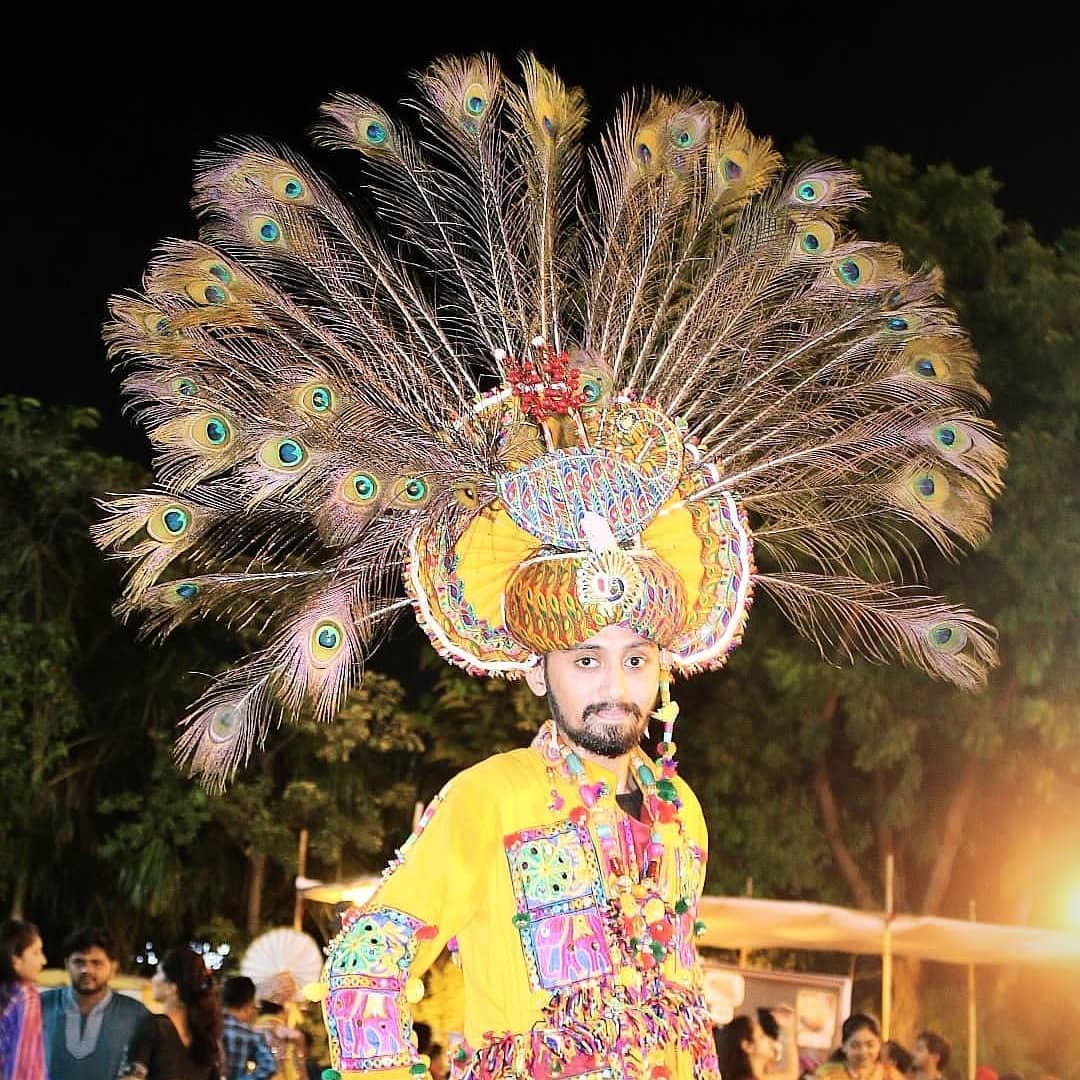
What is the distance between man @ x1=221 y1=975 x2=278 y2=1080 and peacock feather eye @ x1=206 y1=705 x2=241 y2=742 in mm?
3135

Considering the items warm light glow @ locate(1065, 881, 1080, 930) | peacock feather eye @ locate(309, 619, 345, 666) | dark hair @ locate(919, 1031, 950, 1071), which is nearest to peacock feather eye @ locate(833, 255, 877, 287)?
peacock feather eye @ locate(309, 619, 345, 666)

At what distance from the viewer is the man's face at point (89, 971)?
264 inches

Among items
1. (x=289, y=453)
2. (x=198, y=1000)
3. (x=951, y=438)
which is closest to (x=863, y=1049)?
(x=198, y=1000)

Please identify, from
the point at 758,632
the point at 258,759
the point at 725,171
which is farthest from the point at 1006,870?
the point at 725,171

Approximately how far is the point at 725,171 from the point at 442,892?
2.04m

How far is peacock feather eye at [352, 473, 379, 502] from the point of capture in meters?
3.91

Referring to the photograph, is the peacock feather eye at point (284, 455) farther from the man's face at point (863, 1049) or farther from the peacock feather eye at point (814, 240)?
the man's face at point (863, 1049)

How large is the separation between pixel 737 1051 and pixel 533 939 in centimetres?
566

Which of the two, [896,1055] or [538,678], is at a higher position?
[538,678]

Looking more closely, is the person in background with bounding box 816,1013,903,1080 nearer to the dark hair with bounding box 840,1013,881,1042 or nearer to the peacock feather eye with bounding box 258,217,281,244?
the dark hair with bounding box 840,1013,881,1042

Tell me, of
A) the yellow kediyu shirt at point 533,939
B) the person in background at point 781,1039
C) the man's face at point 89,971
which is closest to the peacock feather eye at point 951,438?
the yellow kediyu shirt at point 533,939

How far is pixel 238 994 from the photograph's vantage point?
7.09 metres

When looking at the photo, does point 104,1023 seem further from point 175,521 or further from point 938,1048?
point 938,1048

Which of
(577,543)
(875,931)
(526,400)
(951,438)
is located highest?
(951,438)
